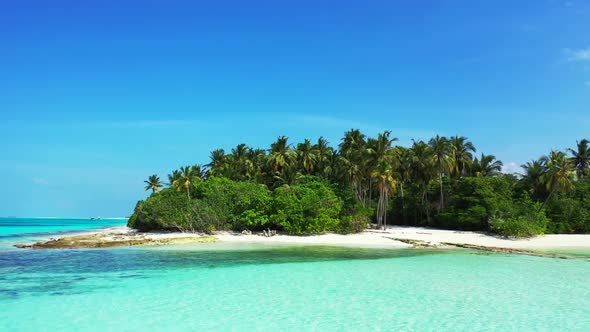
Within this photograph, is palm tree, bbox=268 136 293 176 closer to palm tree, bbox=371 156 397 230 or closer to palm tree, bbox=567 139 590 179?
palm tree, bbox=371 156 397 230

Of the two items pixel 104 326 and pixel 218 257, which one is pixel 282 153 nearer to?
pixel 218 257

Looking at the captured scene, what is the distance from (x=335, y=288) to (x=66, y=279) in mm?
10414

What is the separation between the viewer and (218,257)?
24328 mm

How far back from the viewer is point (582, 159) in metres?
54.1

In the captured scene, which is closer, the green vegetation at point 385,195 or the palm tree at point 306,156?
the green vegetation at point 385,195

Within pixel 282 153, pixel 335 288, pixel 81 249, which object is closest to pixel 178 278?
pixel 335 288

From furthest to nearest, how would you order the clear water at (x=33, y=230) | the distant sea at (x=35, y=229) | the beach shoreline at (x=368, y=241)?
the distant sea at (x=35, y=229) → the clear water at (x=33, y=230) → the beach shoreline at (x=368, y=241)

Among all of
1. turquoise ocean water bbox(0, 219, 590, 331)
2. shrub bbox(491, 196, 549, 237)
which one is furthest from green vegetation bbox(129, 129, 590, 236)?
turquoise ocean water bbox(0, 219, 590, 331)

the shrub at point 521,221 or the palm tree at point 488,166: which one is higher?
the palm tree at point 488,166

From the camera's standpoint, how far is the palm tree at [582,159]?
2104 inches

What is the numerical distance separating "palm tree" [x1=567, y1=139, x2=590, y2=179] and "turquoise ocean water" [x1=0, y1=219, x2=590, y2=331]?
1478 inches

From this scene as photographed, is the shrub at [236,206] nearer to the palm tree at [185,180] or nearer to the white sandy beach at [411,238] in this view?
the white sandy beach at [411,238]

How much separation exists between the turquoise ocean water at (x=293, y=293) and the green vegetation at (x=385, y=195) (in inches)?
579

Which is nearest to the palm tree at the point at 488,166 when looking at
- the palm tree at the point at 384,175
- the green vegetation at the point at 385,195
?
the green vegetation at the point at 385,195
